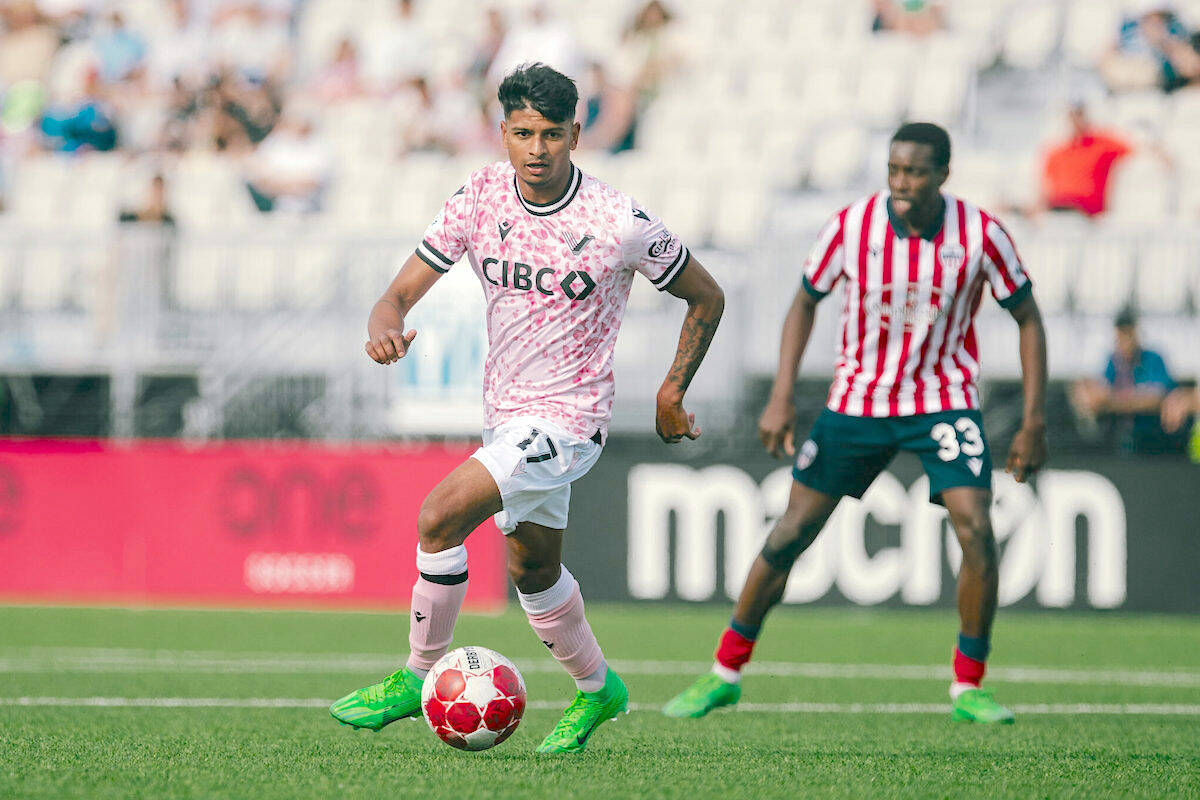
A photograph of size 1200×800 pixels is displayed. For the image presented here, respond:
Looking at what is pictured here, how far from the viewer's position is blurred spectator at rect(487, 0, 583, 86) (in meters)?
15.1

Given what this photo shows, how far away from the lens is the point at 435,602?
16.5 feet

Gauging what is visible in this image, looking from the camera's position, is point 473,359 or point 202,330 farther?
point 202,330

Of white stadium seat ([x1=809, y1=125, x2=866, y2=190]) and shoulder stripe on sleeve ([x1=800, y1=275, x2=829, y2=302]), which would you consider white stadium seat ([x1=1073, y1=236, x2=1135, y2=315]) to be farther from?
shoulder stripe on sleeve ([x1=800, y1=275, x2=829, y2=302])

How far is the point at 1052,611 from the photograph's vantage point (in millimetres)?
10773

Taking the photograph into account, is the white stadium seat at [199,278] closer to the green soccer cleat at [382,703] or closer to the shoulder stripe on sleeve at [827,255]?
the shoulder stripe on sleeve at [827,255]

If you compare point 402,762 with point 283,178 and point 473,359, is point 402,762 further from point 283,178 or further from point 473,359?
point 283,178

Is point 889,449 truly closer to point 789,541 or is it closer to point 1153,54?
point 789,541

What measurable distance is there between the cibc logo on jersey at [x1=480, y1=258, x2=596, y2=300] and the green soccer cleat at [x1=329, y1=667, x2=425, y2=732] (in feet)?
4.09

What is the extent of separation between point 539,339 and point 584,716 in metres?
1.20

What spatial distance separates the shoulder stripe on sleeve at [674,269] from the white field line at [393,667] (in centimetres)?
307

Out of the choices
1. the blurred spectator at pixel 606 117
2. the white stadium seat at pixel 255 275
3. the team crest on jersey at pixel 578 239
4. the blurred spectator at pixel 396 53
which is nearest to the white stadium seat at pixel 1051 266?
the blurred spectator at pixel 606 117

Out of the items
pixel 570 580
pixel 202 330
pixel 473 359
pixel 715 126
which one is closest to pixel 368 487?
pixel 473 359

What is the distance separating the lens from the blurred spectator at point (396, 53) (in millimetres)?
16547

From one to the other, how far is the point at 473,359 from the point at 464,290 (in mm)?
505
